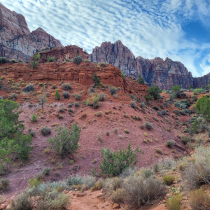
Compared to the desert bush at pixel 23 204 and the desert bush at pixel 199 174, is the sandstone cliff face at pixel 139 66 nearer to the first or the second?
the desert bush at pixel 199 174

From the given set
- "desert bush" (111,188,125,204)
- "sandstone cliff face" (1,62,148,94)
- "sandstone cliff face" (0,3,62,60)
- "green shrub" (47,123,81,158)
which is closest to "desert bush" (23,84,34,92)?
"sandstone cliff face" (1,62,148,94)

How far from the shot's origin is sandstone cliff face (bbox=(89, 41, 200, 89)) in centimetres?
10375

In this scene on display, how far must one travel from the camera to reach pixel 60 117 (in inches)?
642

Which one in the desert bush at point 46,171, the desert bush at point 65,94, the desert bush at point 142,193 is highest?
the desert bush at point 65,94

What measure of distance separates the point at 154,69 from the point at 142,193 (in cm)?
12115

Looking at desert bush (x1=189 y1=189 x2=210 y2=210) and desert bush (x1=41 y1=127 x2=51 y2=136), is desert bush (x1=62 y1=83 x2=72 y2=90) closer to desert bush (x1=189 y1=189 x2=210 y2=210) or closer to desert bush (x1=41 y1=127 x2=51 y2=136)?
desert bush (x1=41 y1=127 x2=51 y2=136)

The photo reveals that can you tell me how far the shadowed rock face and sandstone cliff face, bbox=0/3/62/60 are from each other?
40971 mm

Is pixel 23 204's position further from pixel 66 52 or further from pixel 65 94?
pixel 66 52

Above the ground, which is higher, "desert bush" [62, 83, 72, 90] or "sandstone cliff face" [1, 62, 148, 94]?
"sandstone cliff face" [1, 62, 148, 94]

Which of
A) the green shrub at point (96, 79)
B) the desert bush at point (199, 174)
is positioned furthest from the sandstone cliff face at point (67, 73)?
the desert bush at point (199, 174)

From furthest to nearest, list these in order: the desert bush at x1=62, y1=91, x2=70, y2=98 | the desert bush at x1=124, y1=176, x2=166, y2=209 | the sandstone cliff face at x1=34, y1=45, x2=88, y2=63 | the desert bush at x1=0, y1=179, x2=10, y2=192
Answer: the sandstone cliff face at x1=34, y1=45, x2=88, y2=63 → the desert bush at x1=62, y1=91, x2=70, y2=98 → the desert bush at x1=0, y1=179, x2=10, y2=192 → the desert bush at x1=124, y1=176, x2=166, y2=209

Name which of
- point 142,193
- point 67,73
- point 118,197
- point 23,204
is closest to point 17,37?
point 67,73

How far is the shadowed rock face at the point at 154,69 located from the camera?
104 m

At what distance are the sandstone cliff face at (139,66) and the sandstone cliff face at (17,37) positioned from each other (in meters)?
41.0
